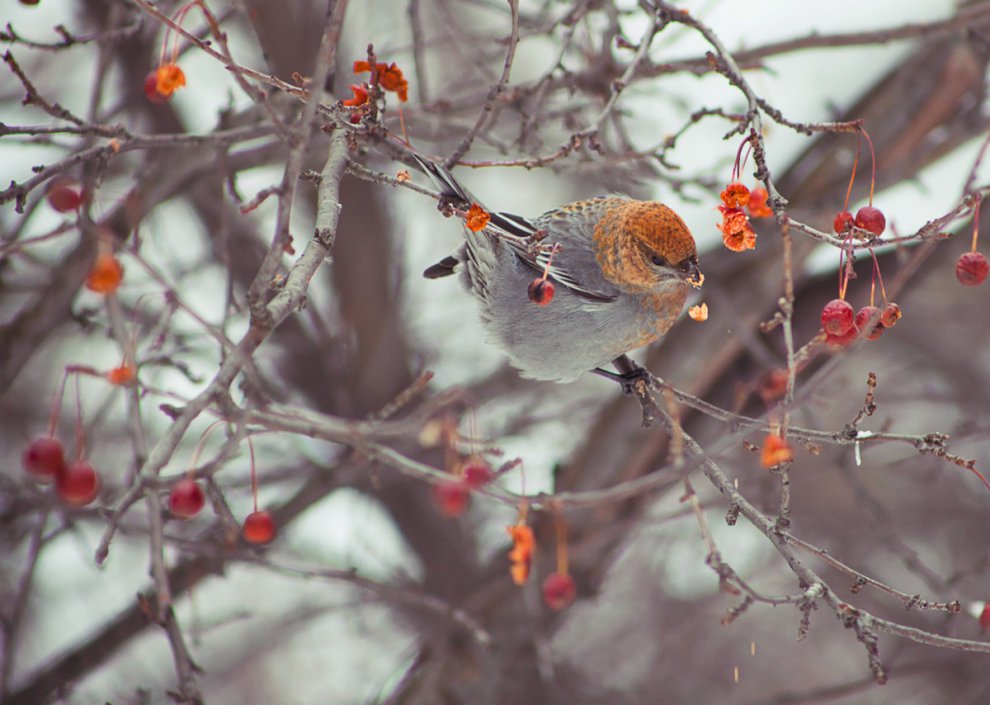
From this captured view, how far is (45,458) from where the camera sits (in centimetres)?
236

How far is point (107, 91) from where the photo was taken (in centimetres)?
561

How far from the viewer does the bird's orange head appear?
3.20m

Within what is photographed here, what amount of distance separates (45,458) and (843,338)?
2156mm

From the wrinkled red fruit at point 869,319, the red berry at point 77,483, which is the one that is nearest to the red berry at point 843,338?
the wrinkled red fruit at point 869,319

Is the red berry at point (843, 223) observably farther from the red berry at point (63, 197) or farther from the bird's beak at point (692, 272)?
the red berry at point (63, 197)

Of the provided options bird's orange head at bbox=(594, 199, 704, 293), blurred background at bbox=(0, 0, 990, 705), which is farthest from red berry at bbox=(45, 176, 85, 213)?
bird's orange head at bbox=(594, 199, 704, 293)

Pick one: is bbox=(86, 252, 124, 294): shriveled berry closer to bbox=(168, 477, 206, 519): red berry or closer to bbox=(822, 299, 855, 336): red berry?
bbox=(168, 477, 206, 519): red berry

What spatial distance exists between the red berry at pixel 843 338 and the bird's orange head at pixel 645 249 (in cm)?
70

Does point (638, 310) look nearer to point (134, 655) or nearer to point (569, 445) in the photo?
point (569, 445)

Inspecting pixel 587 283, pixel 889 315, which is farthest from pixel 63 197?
pixel 889 315

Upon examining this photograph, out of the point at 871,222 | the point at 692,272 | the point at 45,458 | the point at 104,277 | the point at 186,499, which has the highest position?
the point at 692,272

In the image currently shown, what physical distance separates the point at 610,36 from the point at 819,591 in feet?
8.26

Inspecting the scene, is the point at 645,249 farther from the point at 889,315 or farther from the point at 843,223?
the point at 889,315

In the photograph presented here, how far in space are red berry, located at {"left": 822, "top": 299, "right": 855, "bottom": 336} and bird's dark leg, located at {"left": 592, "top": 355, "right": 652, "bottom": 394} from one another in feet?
3.31
